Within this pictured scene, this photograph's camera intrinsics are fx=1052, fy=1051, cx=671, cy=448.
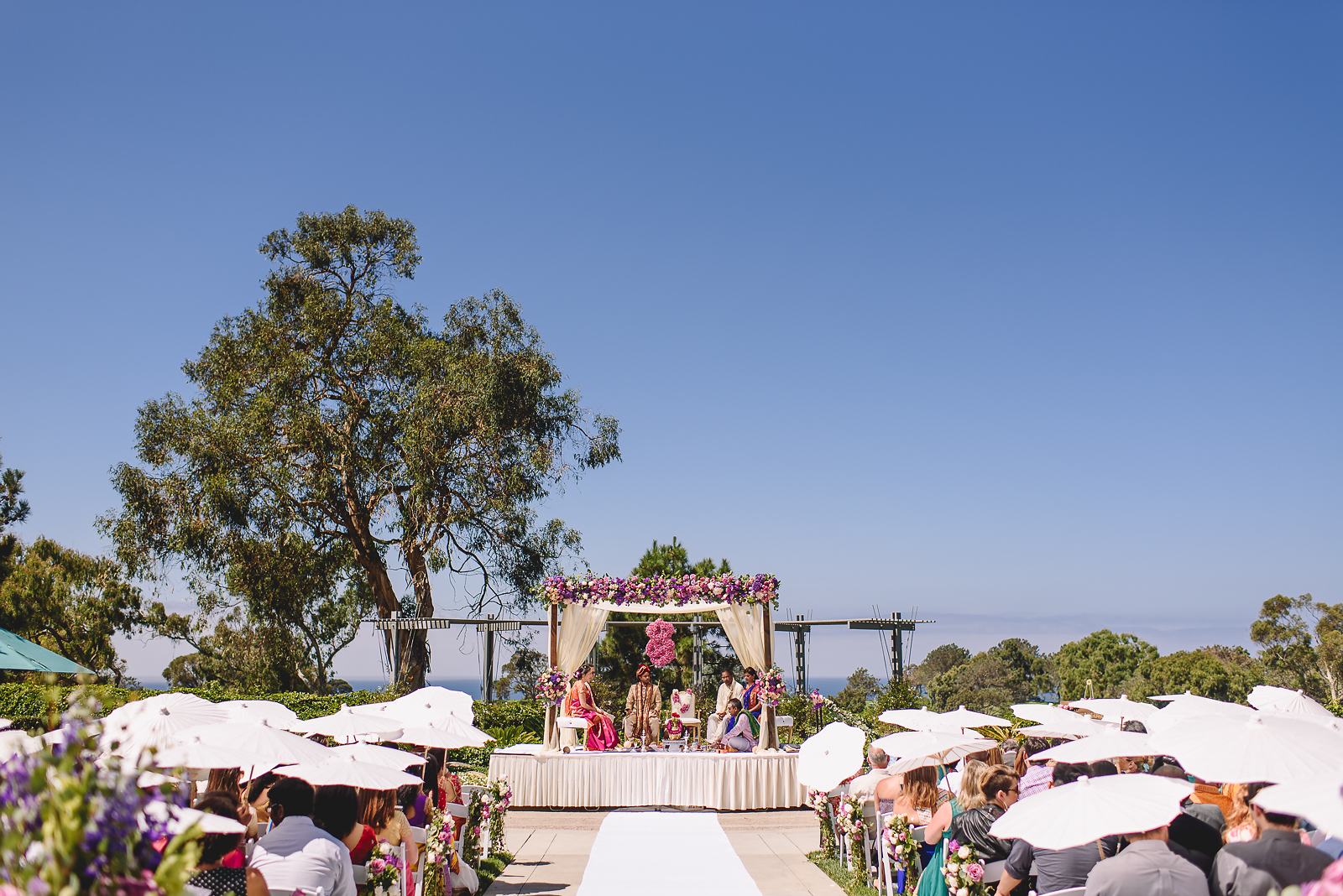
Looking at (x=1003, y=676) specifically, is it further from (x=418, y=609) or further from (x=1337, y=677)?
(x=418, y=609)

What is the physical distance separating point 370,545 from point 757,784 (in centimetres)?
1384

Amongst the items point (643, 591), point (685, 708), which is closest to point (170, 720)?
point (643, 591)

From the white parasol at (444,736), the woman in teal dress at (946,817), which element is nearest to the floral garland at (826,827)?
the white parasol at (444,736)

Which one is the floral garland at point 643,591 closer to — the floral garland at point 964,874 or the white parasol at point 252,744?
the white parasol at point 252,744

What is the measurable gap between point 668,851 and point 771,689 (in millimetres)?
4328

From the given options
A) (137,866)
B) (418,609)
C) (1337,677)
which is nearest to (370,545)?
(418,609)

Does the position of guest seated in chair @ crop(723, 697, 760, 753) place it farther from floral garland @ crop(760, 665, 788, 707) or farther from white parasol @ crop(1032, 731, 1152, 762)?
white parasol @ crop(1032, 731, 1152, 762)

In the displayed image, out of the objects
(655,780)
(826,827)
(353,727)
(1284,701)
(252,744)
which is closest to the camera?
(252,744)

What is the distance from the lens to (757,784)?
13.7 metres

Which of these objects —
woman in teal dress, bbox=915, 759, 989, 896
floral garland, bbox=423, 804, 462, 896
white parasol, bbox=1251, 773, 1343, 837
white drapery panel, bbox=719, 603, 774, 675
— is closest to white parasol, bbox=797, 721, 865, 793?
woman in teal dress, bbox=915, 759, 989, 896

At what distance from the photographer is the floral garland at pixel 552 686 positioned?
48.4ft

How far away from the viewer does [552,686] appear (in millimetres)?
14828

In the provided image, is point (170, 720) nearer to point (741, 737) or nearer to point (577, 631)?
point (577, 631)

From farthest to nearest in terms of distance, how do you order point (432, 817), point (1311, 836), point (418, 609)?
point (418, 609) < point (432, 817) < point (1311, 836)
